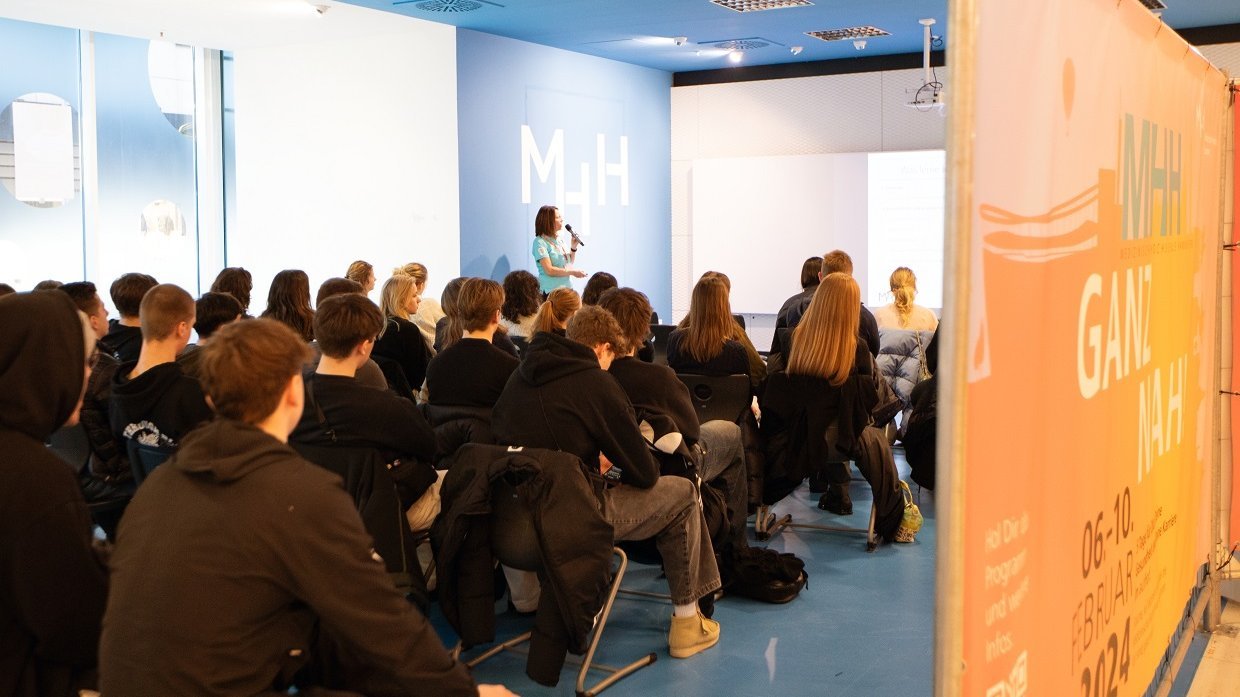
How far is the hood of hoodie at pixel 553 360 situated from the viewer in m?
3.54

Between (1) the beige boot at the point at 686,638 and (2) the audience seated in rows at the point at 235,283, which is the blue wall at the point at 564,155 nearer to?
(2) the audience seated in rows at the point at 235,283

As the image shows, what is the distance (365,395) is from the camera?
324 cm

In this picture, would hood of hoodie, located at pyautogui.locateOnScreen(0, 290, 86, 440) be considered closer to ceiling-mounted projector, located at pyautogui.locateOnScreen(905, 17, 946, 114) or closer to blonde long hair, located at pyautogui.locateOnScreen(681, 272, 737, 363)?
blonde long hair, located at pyautogui.locateOnScreen(681, 272, 737, 363)

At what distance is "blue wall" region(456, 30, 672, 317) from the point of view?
29.3 ft

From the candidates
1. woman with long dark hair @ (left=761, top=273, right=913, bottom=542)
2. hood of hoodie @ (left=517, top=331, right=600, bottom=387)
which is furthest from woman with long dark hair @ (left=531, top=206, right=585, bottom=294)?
hood of hoodie @ (left=517, top=331, right=600, bottom=387)

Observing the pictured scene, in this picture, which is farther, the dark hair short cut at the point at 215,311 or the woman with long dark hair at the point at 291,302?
the woman with long dark hair at the point at 291,302

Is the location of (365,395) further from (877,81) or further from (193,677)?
(877,81)

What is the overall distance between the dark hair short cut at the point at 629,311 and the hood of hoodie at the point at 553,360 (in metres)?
0.65

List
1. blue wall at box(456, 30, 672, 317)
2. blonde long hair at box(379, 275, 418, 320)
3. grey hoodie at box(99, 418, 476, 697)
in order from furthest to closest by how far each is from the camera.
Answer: blue wall at box(456, 30, 672, 317), blonde long hair at box(379, 275, 418, 320), grey hoodie at box(99, 418, 476, 697)

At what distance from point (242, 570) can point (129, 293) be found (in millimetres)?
3119

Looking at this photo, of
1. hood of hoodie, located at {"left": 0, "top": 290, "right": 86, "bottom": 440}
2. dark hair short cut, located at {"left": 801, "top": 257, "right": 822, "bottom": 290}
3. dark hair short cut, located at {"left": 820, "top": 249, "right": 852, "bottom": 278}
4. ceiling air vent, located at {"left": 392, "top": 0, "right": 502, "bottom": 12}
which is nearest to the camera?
hood of hoodie, located at {"left": 0, "top": 290, "right": 86, "bottom": 440}

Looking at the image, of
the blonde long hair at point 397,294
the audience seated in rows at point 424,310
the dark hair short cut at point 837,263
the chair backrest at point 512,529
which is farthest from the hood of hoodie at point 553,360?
the dark hair short cut at point 837,263

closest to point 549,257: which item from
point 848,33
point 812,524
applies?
point 848,33

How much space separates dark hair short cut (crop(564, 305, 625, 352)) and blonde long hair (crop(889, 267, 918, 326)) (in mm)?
3142
